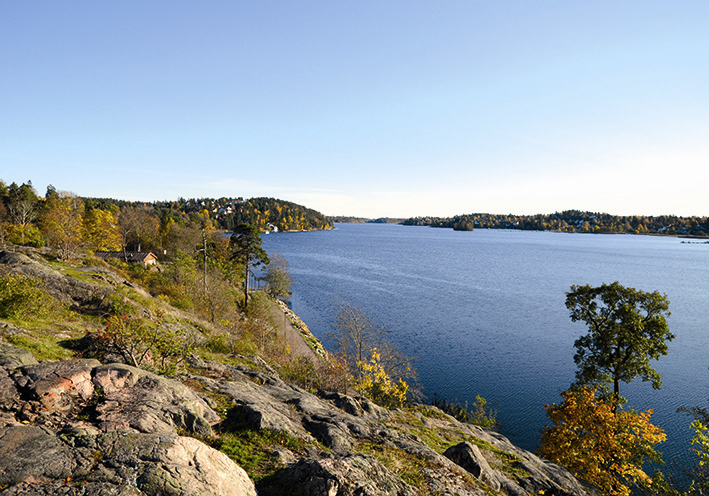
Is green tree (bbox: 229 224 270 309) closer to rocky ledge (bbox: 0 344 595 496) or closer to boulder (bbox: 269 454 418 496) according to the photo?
rocky ledge (bbox: 0 344 595 496)

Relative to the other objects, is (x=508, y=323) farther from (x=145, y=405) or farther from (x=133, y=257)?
(x=133, y=257)

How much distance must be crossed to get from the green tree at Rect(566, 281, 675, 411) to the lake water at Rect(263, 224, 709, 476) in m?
7.88

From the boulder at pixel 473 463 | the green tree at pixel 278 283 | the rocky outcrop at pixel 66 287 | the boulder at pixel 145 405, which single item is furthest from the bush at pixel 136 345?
the green tree at pixel 278 283

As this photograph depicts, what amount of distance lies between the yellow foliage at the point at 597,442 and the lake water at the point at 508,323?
8.99 m

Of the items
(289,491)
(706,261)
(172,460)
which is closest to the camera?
(172,460)

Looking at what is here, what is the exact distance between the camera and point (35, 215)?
78562 mm

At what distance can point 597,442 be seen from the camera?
21.5 metres

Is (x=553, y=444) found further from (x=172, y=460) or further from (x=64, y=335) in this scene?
(x=64, y=335)

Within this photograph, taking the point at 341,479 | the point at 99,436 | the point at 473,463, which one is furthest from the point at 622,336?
the point at 99,436

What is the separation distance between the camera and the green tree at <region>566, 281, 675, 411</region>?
27.3 metres

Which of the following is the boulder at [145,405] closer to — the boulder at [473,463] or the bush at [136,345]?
the bush at [136,345]

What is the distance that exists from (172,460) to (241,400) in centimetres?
668

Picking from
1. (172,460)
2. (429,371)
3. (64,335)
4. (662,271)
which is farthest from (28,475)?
(662,271)

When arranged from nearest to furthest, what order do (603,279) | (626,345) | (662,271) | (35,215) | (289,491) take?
(289,491) < (626,345) < (35,215) < (603,279) < (662,271)
